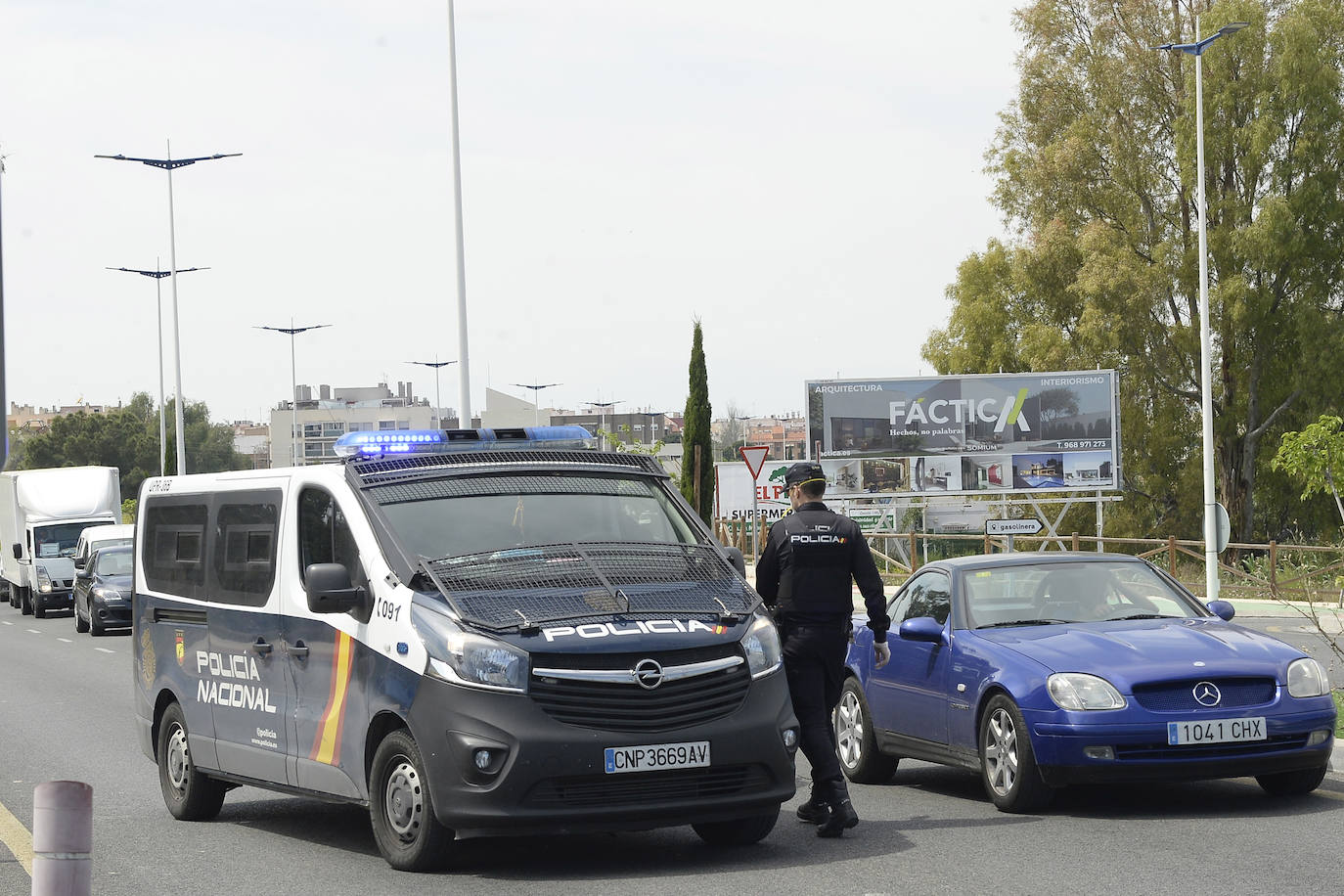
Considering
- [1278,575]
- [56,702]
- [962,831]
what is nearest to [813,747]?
[962,831]

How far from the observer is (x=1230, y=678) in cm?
909

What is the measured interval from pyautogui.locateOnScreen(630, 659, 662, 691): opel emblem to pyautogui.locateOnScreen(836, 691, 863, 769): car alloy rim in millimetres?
3684

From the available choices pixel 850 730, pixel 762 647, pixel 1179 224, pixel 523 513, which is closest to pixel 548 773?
pixel 762 647

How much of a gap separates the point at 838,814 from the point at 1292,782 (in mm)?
2622

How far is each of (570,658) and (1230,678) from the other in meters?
3.63

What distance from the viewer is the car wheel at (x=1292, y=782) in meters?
9.38

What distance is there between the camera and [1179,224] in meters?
46.5

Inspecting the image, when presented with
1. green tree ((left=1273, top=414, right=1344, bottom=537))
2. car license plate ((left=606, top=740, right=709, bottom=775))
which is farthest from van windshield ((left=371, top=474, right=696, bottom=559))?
green tree ((left=1273, top=414, right=1344, bottom=537))

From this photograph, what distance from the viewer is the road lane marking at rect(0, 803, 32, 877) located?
29.2 feet

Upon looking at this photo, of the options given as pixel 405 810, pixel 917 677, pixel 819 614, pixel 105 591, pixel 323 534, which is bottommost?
pixel 105 591

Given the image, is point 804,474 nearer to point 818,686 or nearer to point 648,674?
point 818,686

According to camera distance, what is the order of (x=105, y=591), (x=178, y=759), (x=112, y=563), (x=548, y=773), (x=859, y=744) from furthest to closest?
1. (x=112, y=563)
2. (x=105, y=591)
3. (x=859, y=744)
4. (x=178, y=759)
5. (x=548, y=773)

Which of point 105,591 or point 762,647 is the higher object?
point 762,647

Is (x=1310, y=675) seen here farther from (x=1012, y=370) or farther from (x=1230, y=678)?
(x=1012, y=370)
